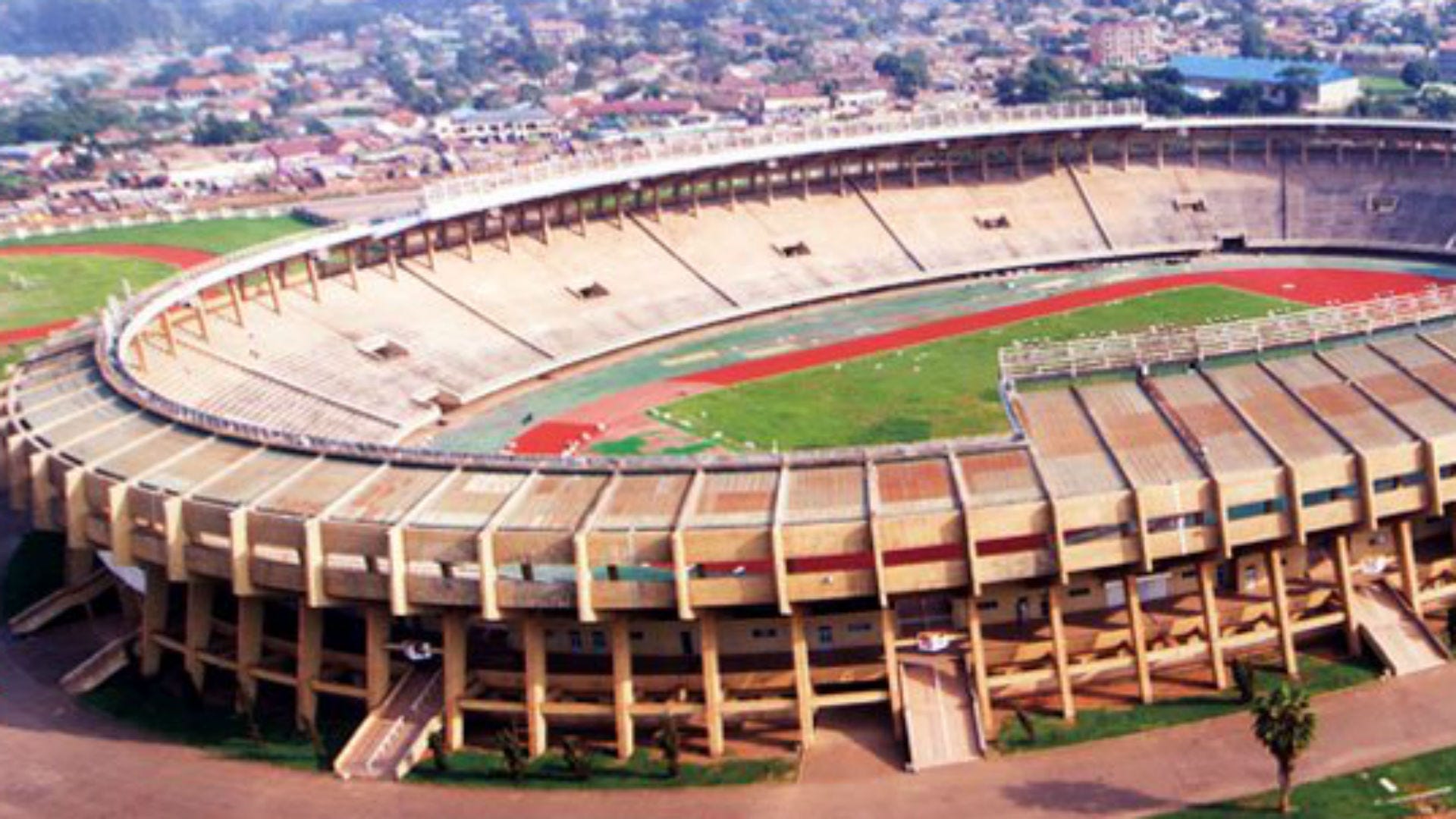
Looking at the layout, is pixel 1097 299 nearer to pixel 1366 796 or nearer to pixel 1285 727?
pixel 1366 796

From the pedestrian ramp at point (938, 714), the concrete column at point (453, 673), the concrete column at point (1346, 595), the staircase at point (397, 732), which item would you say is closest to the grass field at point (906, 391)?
the concrete column at point (1346, 595)

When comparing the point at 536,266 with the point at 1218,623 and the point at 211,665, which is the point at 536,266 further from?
the point at 1218,623

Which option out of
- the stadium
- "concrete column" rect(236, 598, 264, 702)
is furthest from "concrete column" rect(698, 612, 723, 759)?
"concrete column" rect(236, 598, 264, 702)

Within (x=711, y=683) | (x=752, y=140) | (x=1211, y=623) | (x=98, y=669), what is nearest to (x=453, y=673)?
(x=711, y=683)

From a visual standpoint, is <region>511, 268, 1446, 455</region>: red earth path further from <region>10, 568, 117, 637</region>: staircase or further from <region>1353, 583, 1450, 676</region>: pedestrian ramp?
<region>1353, 583, 1450, 676</region>: pedestrian ramp

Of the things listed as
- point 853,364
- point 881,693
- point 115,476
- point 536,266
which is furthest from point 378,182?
point 881,693

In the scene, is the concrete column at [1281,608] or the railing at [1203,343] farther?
the railing at [1203,343]

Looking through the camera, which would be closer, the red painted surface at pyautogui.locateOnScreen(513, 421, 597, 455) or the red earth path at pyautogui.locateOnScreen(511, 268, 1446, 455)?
the red painted surface at pyautogui.locateOnScreen(513, 421, 597, 455)

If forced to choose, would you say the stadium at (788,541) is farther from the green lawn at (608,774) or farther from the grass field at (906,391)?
the grass field at (906,391)
